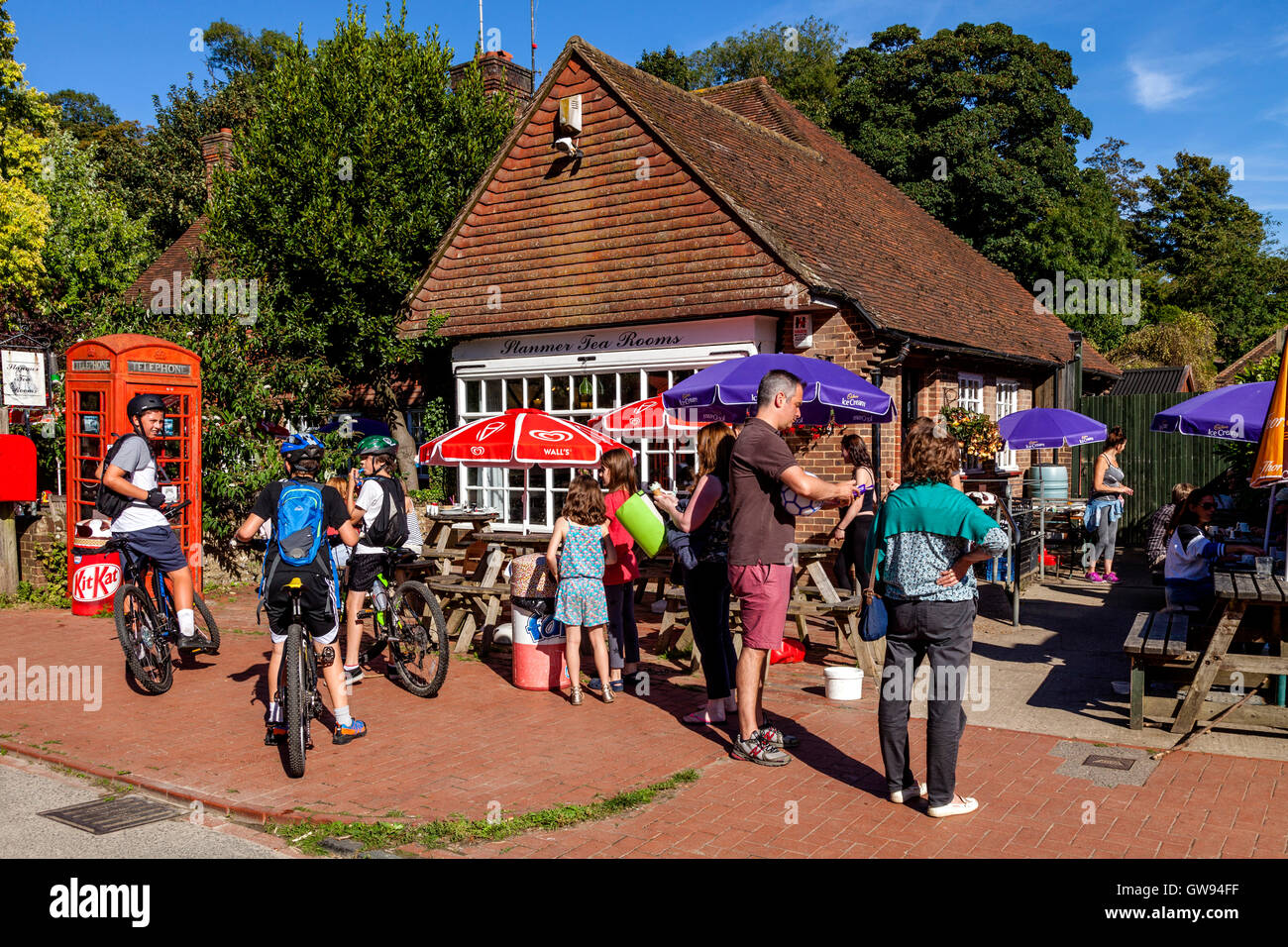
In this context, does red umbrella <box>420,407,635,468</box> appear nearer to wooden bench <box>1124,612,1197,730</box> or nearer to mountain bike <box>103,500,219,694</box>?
mountain bike <box>103,500,219,694</box>

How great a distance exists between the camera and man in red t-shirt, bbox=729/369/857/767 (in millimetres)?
6082

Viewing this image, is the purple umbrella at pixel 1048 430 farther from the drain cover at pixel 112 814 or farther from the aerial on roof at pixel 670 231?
the drain cover at pixel 112 814

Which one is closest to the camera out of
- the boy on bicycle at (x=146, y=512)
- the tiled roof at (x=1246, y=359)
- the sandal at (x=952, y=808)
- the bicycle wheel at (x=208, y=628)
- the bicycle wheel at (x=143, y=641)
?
the sandal at (x=952, y=808)

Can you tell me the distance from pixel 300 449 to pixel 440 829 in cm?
262

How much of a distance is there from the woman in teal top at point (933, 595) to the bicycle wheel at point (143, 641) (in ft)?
18.8

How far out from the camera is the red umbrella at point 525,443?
988 cm

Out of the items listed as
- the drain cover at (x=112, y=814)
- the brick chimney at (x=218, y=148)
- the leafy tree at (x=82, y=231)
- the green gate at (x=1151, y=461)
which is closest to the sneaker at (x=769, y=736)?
the drain cover at (x=112, y=814)

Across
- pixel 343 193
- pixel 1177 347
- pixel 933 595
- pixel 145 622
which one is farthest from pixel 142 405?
pixel 1177 347

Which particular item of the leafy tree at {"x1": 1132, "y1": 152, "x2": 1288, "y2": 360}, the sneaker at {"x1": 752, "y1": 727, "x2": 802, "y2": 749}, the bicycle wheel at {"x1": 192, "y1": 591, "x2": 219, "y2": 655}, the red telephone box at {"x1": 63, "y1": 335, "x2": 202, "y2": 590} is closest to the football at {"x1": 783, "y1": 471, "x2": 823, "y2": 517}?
the sneaker at {"x1": 752, "y1": 727, "x2": 802, "y2": 749}

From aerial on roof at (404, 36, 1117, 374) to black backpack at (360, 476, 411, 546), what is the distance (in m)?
6.44

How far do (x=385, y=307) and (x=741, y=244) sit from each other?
21.1 feet

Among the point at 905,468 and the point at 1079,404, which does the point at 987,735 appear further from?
the point at 1079,404

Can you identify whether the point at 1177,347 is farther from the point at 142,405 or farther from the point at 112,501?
the point at 112,501

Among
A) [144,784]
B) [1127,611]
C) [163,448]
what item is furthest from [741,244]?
[144,784]
